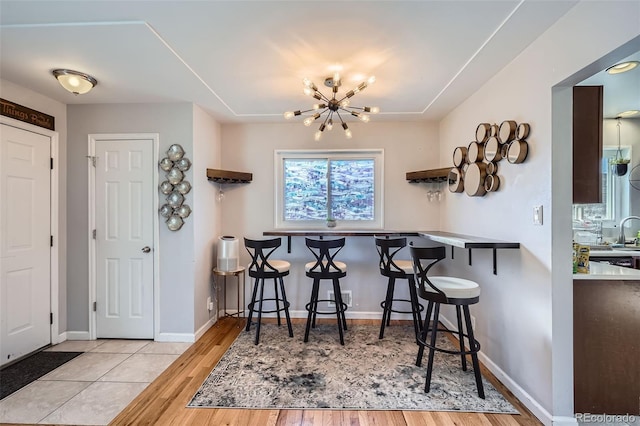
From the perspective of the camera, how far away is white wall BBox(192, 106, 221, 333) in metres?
2.91

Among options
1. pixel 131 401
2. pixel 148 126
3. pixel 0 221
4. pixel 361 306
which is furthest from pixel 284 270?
pixel 0 221

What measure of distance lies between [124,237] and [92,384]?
135cm

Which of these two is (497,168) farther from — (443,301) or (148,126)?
(148,126)

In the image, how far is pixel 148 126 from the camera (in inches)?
113

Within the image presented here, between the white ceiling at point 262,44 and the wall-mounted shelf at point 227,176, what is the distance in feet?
2.69

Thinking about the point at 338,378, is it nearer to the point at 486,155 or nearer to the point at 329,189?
the point at 329,189

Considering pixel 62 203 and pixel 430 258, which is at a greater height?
pixel 62 203

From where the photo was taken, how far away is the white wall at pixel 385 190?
3.47 meters

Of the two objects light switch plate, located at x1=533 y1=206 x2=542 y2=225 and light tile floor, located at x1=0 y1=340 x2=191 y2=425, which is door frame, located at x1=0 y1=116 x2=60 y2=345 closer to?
light tile floor, located at x1=0 y1=340 x2=191 y2=425

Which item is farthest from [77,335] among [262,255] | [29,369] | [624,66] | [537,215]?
[624,66]

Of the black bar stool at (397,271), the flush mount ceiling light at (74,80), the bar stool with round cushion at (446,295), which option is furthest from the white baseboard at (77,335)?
the bar stool with round cushion at (446,295)

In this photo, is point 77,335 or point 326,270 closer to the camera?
point 326,270

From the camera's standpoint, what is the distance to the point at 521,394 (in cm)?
193

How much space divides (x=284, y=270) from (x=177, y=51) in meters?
2.15
